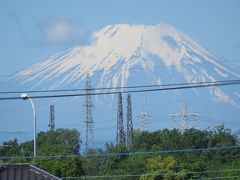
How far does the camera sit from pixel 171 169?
3928 centimetres

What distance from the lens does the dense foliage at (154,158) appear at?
3891 cm

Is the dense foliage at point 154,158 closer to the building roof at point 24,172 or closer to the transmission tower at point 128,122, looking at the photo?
the transmission tower at point 128,122

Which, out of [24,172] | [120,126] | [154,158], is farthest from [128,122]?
[24,172]

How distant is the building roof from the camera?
19469 mm

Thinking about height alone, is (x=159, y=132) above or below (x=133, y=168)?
above

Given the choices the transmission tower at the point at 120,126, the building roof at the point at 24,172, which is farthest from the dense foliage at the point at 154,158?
the building roof at the point at 24,172

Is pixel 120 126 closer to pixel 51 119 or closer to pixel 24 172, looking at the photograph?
pixel 51 119

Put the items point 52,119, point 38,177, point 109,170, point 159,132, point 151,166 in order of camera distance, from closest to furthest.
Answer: point 38,177
point 151,166
point 109,170
point 159,132
point 52,119

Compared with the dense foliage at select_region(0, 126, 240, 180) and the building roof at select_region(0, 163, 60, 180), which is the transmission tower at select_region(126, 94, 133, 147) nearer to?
the dense foliage at select_region(0, 126, 240, 180)

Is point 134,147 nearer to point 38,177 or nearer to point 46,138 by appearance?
point 46,138

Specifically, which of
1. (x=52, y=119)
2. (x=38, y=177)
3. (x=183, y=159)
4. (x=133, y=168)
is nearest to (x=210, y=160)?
(x=183, y=159)

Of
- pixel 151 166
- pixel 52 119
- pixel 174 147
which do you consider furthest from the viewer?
pixel 52 119

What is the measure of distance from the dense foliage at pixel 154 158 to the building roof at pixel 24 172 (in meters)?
15.3

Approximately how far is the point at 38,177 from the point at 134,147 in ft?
122
